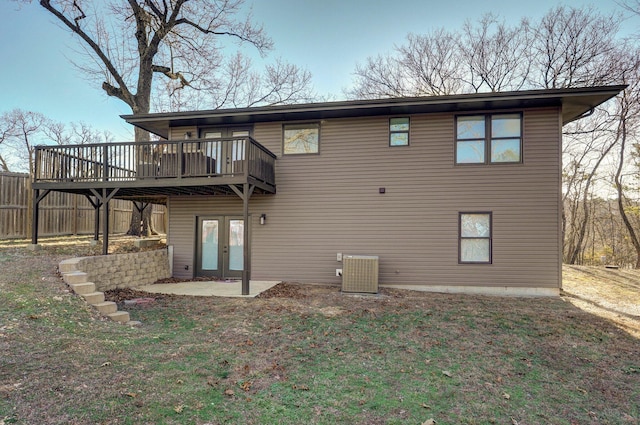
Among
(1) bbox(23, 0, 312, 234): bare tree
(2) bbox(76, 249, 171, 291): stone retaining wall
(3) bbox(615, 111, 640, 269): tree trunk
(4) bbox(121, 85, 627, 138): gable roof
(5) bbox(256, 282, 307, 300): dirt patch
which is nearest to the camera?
(2) bbox(76, 249, 171, 291): stone retaining wall

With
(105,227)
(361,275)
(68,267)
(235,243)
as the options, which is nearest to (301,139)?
(235,243)

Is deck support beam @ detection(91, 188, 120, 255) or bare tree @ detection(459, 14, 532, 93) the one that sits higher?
bare tree @ detection(459, 14, 532, 93)

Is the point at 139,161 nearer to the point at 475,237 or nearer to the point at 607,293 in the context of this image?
the point at 475,237

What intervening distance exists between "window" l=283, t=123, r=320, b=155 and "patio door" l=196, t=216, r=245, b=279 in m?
2.47

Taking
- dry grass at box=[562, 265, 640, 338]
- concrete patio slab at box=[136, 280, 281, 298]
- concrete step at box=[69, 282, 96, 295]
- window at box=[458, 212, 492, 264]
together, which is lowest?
dry grass at box=[562, 265, 640, 338]

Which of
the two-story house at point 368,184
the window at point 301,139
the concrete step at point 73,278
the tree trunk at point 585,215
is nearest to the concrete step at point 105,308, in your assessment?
the concrete step at point 73,278

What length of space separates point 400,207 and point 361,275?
2.14 metres

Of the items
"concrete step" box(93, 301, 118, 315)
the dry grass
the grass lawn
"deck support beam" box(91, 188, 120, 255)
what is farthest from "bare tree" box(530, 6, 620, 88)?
"concrete step" box(93, 301, 118, 315)

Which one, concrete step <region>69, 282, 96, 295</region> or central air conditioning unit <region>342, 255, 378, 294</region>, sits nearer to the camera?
concrete step <region>69, 282, 96, 295</region>

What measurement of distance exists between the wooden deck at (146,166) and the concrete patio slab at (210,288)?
7.96ft

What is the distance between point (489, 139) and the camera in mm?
8500

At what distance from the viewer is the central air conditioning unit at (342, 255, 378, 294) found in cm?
790

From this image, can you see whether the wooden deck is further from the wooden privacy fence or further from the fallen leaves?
the fallen leaves

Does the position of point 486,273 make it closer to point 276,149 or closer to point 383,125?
point 383,125
